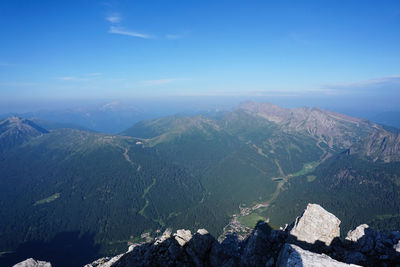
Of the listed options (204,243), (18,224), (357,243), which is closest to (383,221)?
(357,243)

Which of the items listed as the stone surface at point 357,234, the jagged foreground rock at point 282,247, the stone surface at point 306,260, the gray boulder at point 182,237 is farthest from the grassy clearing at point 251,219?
the stone surface at point 306,260

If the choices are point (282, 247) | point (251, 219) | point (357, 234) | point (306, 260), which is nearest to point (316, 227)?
point (357, 234)

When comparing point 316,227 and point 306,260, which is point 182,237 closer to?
point 316,227

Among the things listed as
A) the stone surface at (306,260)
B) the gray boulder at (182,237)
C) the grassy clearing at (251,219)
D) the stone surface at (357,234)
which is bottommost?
the grassy clearing at (251,219)

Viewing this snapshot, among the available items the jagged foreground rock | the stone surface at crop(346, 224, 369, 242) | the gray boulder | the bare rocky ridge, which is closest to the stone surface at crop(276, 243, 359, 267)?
the jagged foreground rock

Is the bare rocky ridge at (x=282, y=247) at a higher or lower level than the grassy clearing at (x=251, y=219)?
higher

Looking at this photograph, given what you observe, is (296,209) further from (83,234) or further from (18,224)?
(18,224)

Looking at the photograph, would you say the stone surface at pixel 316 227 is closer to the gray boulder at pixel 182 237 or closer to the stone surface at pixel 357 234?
the stone surface at pixel 357 234

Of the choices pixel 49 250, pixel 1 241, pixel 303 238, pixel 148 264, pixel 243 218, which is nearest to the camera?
pixel 303 238
